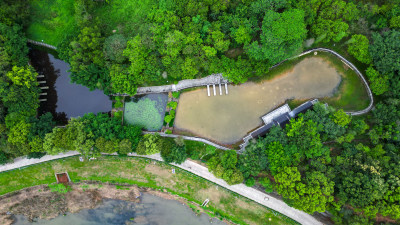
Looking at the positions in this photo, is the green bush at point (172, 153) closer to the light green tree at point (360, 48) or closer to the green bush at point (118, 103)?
Result: the green bush at point (118, 103)

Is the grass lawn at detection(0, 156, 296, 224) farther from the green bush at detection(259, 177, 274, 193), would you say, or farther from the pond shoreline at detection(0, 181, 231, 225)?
the green bush at detection(259, 177, 274, 193)

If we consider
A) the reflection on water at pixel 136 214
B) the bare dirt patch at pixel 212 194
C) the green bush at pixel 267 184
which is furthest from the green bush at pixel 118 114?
the green bush at pixel 267 184

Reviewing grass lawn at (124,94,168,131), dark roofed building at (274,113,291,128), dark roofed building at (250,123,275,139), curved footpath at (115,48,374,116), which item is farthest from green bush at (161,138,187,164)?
dark roofed building at (274,113,291,128)

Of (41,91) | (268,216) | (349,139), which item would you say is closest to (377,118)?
(349,139)

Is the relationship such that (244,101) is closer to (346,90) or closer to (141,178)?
(346,90)

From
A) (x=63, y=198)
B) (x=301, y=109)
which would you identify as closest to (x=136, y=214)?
(x=63, y=198)

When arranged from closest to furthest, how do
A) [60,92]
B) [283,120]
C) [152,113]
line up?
[283,120]
[152,113]
[60,92]
